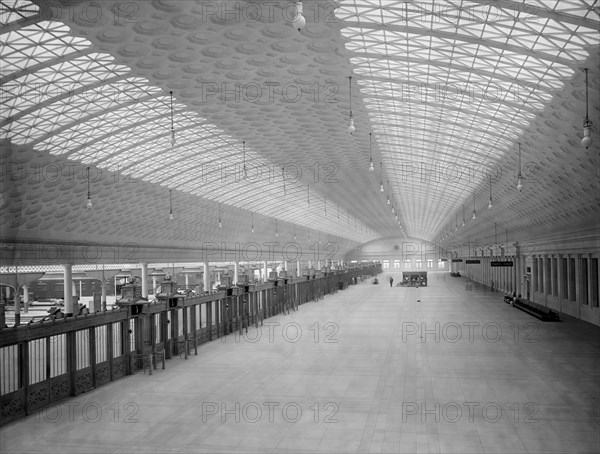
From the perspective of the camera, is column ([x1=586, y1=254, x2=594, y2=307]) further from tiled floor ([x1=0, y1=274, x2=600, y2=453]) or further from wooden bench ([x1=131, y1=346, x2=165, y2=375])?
wooden bench ([x1=131, y1=346, x2=165, y2=375])

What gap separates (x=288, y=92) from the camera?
3241 centimetres

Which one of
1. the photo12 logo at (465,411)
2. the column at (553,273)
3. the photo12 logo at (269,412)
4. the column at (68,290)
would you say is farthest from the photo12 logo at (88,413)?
the column at (553,273)

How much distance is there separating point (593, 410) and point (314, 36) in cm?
1755

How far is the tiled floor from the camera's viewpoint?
13023 mm

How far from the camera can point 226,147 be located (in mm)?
46469

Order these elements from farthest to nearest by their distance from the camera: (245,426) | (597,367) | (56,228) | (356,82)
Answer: (56,228) → (356,82) → (597,367) → (245,426)

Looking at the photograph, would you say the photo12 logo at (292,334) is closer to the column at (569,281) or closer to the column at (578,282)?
the column at (578,282)

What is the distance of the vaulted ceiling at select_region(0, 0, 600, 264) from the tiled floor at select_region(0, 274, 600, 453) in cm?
696

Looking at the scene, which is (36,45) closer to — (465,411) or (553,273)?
(465,411)

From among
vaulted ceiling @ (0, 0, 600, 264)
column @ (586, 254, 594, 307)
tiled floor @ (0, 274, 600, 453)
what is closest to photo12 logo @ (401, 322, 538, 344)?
tiled floor @ (0, 274, 600, 453)

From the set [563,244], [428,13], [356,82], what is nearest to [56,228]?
[356,82]

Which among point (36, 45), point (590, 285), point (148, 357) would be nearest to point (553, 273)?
point (590, 285)

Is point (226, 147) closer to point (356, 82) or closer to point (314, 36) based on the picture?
point (356, 82)

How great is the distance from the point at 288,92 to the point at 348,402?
2067 cm
